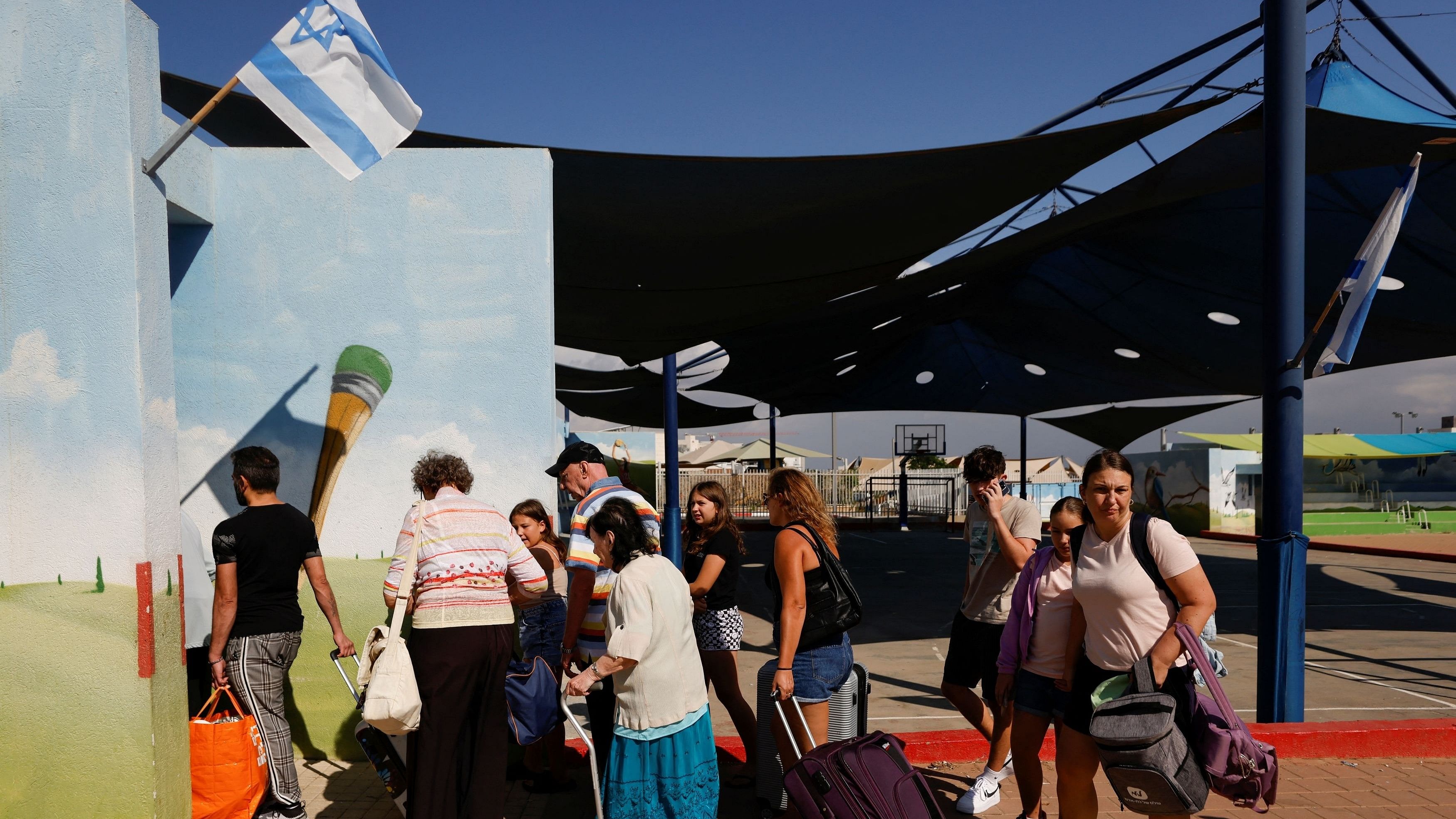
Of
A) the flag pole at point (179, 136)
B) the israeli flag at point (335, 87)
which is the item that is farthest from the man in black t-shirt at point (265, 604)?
the israeli flag at point (335, 87)

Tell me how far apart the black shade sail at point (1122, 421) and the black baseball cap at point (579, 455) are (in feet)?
54.7

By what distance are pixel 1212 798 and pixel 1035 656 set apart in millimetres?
1410

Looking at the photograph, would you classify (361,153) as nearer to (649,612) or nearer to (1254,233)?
(649,612)

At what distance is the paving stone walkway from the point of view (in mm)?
3812

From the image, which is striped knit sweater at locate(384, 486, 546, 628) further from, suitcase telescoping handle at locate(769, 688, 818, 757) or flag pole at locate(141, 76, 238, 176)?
flag pole at locate(141, 76, 238, 176)

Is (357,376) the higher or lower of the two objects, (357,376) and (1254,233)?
the lower

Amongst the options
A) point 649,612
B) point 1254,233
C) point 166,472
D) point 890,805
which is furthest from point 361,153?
point 1254,233

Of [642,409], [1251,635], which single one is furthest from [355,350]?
[642,409]

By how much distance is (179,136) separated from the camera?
3.36 metres

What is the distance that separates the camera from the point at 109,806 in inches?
131

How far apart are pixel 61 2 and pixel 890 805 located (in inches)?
153

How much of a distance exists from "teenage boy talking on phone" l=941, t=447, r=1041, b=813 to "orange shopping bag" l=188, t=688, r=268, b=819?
111 inches

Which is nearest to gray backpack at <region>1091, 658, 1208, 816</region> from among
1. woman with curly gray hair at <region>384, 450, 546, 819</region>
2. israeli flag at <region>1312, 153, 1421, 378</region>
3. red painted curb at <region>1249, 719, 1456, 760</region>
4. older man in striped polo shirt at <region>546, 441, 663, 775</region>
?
older man in striped polo shirt at <region>546, 441, 663, 775</region>

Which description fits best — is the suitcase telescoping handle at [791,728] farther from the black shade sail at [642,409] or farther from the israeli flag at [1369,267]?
the black shade sail at [642,409]
